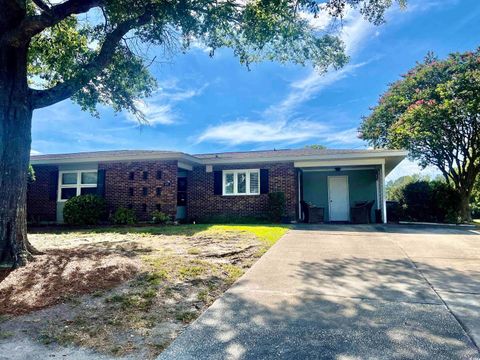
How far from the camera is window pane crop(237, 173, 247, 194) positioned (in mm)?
14133

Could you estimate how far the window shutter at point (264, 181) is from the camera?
1373 centimetres

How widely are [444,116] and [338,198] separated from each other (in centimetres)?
618

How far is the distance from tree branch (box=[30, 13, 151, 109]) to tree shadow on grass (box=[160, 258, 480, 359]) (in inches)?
191

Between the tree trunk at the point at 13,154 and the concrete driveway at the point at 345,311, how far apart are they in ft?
11.8

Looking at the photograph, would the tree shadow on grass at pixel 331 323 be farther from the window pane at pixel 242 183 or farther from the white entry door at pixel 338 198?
the white entry door at pixel 338 198

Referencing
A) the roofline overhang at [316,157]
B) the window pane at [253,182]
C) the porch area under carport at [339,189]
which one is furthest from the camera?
the porch area under carport at [339,189]

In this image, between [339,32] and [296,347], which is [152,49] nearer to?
[339,32]

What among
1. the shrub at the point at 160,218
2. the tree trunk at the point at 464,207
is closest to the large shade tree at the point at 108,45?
the shrub at the point at 160,218

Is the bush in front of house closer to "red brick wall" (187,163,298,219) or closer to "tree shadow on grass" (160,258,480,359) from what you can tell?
"red brick wall" (187,163,298,219)

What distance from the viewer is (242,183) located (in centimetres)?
1421

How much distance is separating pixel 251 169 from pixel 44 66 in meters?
8.40

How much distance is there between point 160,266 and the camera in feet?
17.0

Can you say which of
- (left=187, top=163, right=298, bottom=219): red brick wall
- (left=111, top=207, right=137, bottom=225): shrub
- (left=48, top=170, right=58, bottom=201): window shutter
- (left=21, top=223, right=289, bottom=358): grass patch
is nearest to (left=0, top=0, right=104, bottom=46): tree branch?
(left=21, top=223, right=289, bottom=358): grass patch

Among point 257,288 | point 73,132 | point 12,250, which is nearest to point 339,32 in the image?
point 257,288
